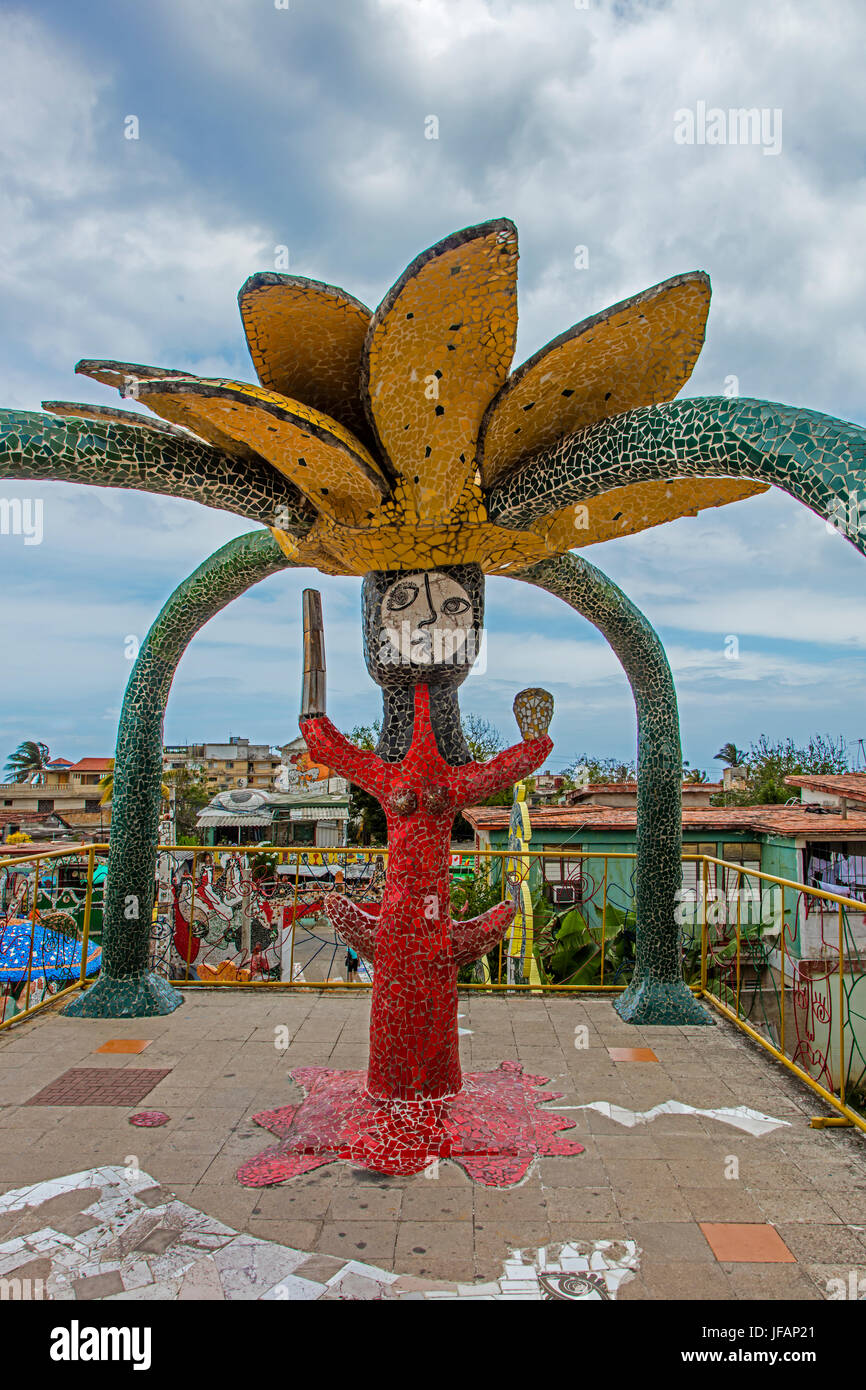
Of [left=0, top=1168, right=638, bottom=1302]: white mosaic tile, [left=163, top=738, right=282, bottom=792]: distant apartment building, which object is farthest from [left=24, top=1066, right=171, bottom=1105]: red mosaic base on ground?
[left=163, top=738, right=282, bottom=792]: distant apartment building

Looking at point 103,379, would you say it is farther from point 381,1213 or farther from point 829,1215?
point 829,1215

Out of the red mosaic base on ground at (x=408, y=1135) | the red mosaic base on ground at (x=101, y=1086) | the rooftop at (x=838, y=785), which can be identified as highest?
the rooftop at (x=838, y=785)

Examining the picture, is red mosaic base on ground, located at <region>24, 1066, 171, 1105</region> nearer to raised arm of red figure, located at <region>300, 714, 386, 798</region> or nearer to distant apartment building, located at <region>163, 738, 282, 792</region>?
raised arm of red figure, located at <region>300, 714, 386, 798</region>

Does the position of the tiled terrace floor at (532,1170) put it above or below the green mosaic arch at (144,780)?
below

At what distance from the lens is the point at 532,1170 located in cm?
343

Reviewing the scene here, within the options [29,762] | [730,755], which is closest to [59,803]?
[29,762]

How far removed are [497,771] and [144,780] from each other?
2.96 m

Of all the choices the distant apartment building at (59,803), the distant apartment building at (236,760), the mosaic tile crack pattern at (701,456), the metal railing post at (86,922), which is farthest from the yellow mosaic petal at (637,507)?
the distant apartment building at (236,760)

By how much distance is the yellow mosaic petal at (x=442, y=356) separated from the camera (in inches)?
116

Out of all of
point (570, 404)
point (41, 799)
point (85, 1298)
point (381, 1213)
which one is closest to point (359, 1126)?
point (381, 1213)

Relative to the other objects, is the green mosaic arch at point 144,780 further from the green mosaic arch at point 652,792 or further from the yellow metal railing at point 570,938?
the green mosaic arch at point 652,792

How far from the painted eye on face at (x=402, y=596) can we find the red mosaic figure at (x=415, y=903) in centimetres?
38

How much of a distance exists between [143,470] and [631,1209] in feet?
12.0

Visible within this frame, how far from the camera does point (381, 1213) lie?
3066 mm
